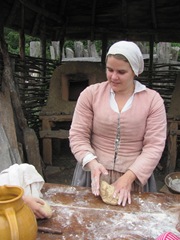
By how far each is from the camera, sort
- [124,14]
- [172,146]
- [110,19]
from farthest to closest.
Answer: [110,19], [124,14], [172,146]

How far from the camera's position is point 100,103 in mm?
2176

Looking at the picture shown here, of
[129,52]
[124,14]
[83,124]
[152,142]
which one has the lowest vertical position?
[152,142]

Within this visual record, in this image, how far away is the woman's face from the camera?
1.99 m

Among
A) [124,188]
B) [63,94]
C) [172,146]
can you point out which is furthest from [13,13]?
[124,188]

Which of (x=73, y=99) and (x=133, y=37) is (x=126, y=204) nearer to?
(x=73, y=99)

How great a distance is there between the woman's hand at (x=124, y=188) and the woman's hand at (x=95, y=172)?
12 cm

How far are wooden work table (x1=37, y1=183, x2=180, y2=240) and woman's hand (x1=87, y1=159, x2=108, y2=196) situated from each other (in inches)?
1.8

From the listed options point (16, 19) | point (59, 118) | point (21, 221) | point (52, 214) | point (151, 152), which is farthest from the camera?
point (16, 19)

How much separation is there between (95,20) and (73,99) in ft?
5.74

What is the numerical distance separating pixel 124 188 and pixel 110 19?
15.9 feet

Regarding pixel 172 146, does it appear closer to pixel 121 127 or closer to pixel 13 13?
pixel 121 127

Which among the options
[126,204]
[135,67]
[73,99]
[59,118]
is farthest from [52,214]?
[73,99]

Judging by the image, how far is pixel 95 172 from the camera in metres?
2.04

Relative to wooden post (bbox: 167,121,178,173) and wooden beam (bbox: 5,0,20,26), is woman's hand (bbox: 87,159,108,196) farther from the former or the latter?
wooden beam (bbox: 5,0,20,26)
